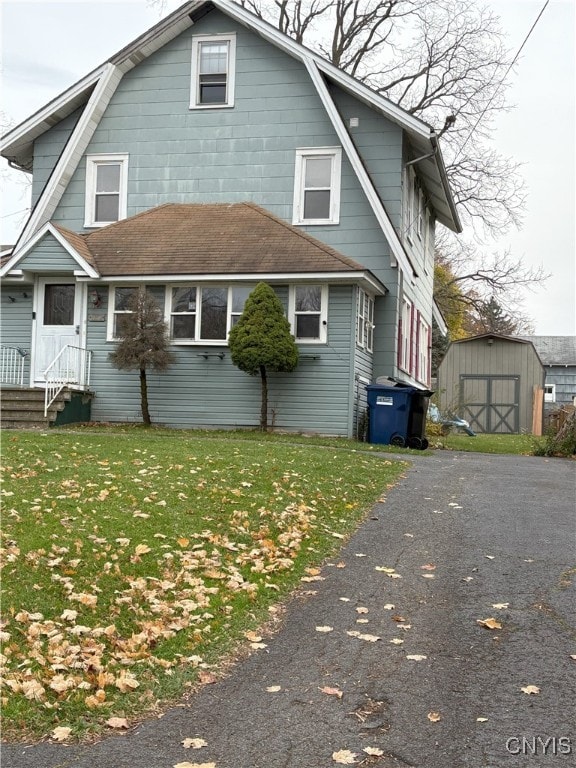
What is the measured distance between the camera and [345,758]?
3.57 meters

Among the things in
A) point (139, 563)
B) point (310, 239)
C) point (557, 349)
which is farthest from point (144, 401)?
point (557, 349)

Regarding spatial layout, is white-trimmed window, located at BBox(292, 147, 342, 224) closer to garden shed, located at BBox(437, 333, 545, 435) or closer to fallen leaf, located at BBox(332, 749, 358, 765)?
fallen leaf, located at BBox(332, 749, 358, 765)

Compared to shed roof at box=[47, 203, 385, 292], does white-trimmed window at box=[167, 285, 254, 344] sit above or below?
below

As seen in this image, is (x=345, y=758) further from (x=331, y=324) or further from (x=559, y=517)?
(x=331, y=324)

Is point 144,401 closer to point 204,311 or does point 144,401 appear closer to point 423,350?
point 204,311

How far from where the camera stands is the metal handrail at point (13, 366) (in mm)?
18234

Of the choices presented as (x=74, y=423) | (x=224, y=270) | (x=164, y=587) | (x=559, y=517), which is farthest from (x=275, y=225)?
(x=164, y=587)

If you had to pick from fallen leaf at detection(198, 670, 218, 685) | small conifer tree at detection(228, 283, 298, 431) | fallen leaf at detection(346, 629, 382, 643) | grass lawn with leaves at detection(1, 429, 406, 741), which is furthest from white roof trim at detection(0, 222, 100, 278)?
fallen leaf at detection(198, 670, 218, 685)

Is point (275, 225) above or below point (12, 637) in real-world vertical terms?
above

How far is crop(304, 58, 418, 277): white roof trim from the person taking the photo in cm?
1706

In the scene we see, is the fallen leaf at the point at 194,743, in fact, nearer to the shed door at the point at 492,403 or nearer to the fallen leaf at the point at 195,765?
the fallen leaf at the point at 195,765

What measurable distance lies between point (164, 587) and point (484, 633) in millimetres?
2178

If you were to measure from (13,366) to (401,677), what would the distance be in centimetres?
1543

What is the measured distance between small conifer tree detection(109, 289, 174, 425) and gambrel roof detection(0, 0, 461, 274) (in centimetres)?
403
